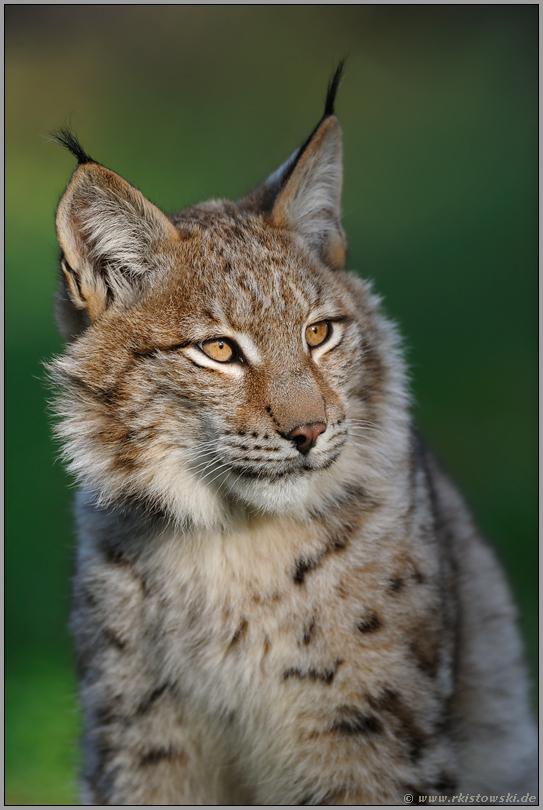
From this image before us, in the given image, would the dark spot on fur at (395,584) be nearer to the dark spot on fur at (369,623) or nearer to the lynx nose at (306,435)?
the dark spot on fur at (369,623)

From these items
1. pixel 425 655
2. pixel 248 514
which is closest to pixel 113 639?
pixel 248 514

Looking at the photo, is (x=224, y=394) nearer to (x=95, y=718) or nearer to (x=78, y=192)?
(x=78, y=192)

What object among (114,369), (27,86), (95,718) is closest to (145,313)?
(114,369)

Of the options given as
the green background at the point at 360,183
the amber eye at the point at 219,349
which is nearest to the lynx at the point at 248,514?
the amber eye at the point at 219,349

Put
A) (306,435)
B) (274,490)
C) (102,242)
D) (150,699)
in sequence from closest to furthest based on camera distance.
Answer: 1. (306,435)
2. (274,490)
3. (102,242)
4. (150,699)

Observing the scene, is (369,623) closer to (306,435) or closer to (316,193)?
(306,435)

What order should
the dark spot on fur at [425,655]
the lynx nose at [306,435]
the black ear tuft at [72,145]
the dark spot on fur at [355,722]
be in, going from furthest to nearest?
the dark spot on fur at [425,655]
the dark spot on fur at [355,722]
the black ear tuft at [72,145]
the lynx nose at [306,435]

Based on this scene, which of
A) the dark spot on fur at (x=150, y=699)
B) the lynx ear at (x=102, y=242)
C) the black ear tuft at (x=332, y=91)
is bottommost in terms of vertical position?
the dark spot on fur at (x=150, y=699)
